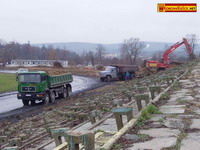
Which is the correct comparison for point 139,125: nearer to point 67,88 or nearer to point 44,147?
point 44,147

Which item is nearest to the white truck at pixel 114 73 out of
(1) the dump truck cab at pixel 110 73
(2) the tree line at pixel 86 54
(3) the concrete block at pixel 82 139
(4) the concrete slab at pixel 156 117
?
(1) the dump truck cab at pixel 110 73

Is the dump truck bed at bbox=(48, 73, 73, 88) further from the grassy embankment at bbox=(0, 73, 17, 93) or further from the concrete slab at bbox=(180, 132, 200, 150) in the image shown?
the concrete slab at bbox=(180, 132, 200, 150)

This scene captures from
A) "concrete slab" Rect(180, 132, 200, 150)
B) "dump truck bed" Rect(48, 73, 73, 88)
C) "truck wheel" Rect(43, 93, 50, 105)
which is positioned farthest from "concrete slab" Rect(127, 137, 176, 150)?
"dump truck bed" Rect(48, 73, 73, 88)

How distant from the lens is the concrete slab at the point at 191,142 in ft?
16.4

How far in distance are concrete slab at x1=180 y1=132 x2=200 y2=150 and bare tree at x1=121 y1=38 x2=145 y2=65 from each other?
108260mm

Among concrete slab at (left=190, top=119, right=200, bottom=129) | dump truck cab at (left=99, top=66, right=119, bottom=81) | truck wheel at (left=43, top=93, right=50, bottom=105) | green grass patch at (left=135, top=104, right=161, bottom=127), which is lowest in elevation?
truck wheel at (left=43, top=93, right=50, bottom=105)

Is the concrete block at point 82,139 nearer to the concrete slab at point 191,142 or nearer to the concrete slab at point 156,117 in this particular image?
the concrete slab at point 191,142

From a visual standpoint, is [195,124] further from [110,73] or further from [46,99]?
[110,73]

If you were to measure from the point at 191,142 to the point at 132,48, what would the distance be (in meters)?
116

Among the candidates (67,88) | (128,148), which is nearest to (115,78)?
(67,88)

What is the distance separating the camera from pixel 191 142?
527cm

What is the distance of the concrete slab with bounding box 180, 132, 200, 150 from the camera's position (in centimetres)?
501

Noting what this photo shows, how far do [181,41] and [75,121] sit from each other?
1557 inches

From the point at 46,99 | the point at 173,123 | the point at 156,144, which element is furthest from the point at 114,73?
the point at 156,144
